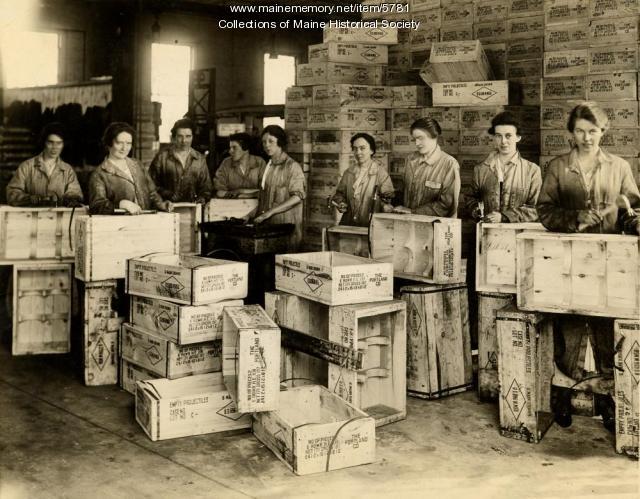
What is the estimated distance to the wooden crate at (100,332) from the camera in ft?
19.6

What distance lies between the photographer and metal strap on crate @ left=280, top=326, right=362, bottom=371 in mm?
4840

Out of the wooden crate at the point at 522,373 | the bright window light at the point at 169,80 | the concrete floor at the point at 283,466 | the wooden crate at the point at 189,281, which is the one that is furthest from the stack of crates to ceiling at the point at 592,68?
the bright window light at the point at 169,80

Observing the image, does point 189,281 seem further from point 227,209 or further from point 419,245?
point 227,209

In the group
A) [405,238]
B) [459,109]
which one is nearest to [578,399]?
[405,238]

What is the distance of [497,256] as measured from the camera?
545 centimetres

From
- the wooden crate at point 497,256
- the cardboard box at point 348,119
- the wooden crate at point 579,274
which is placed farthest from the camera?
the cardboard box at point 348,119

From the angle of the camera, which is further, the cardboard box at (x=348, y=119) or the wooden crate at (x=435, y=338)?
the cardboard box at (x=348, y=119)

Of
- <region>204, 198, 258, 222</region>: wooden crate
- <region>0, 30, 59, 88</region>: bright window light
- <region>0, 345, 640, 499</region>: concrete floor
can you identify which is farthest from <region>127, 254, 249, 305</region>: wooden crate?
<region>0, 30, 59, 88</region>: bright window light

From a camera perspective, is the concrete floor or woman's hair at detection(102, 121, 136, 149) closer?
the concrete floor

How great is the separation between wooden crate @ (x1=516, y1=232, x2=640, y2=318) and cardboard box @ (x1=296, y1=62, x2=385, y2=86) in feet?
13.5

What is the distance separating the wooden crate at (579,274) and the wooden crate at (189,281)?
1.88m

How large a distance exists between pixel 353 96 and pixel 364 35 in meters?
0.76

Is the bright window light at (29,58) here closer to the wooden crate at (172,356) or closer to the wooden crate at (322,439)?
the wooden crate at (172,356)

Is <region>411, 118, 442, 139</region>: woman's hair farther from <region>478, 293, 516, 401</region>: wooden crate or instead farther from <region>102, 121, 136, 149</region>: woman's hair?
<region>102, 121, 136, 149</region>: woman's hair
